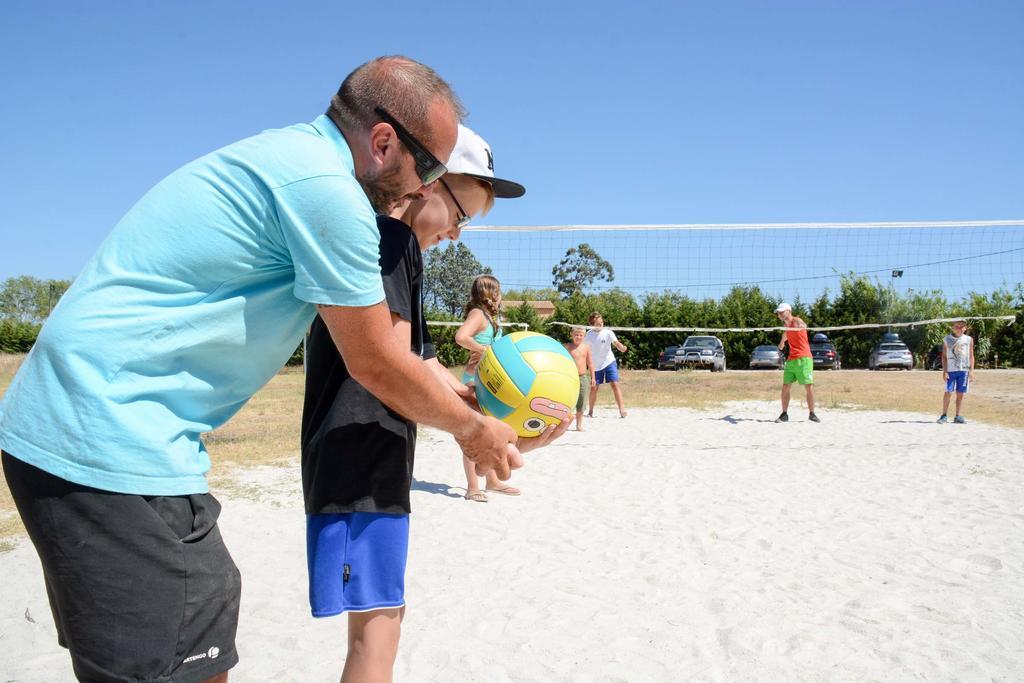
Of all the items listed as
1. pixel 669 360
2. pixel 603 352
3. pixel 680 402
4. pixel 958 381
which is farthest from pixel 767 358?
pixel 603 352

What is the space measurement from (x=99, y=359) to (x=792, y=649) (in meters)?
2.84

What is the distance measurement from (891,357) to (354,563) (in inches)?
1182

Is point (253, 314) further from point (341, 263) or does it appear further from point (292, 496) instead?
point (292, 496)

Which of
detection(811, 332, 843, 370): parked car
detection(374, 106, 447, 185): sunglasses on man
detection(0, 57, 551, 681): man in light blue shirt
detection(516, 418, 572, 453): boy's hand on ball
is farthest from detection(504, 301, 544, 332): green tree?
detection(0, 57, 551, 681): man in light blue shirt

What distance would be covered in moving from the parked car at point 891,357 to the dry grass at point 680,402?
168 inches

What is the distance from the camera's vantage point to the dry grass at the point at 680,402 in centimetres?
757

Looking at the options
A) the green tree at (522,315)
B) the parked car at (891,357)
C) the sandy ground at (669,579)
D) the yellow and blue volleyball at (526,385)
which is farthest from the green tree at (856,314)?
the yellow and blue volleyball at (526,385)

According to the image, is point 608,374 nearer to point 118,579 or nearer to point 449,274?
point 118,579

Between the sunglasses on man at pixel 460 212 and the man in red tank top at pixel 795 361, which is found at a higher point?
the sunglasses on man at pixel 460 212

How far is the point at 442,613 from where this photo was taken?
3441 millimetres

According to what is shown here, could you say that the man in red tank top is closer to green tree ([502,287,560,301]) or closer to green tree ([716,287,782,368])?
green tree ([502,287,560,301])

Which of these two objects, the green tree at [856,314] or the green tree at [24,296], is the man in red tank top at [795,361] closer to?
the green tree at [856,314]

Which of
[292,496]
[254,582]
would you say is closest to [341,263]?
[254,582]

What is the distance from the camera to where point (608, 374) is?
39.0 feet
